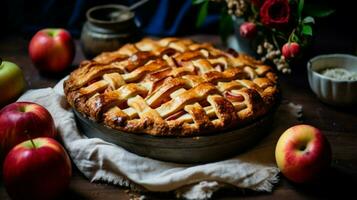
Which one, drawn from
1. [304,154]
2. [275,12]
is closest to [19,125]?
[304,154]

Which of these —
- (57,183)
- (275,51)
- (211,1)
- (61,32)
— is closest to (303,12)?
(275,51)

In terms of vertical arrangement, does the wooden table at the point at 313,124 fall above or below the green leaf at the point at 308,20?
below

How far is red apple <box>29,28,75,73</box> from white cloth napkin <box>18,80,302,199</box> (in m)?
0.31

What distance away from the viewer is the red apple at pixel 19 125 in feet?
3.18

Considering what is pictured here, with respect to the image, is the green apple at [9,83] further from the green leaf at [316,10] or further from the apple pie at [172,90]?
the green leaf at [316,10]

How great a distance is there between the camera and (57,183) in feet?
2.93

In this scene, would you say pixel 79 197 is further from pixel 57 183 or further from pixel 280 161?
pixel 280 161

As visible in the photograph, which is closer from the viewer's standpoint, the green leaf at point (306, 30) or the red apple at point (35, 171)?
the red apple at point (35, 171)

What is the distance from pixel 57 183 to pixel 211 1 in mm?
726

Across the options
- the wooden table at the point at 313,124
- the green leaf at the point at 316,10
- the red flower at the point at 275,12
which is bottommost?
the wooden table at the point at 313,124

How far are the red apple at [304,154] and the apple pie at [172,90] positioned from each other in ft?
0.32

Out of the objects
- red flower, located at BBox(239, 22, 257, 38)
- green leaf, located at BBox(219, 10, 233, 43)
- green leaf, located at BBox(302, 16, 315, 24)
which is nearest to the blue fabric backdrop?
green leaf, located at BBox(219, 10, 233, 43)

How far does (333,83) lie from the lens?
→ 3.82 feet

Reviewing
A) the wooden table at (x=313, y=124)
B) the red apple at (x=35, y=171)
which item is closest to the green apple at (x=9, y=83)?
the wooden table at (x=313, y=124)
